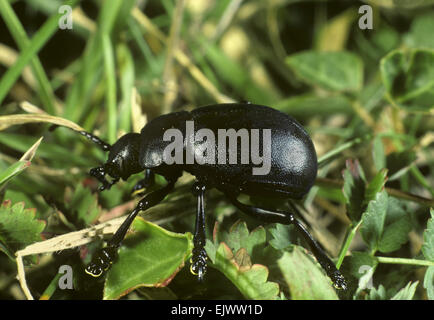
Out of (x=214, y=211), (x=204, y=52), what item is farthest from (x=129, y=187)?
(x=204, y=52)

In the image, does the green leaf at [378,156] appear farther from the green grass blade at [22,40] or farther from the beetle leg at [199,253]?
the green grass blade at [22,40]

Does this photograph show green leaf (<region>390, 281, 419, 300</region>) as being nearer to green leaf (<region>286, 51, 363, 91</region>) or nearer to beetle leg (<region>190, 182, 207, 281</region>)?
beetle leg (<region>190, 182, 207, 281</region>)

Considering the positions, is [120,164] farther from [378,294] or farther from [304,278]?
[378,294]

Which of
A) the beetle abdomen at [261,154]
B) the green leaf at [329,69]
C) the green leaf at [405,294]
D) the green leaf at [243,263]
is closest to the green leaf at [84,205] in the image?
Result: the beetle abdomen at [261,154]

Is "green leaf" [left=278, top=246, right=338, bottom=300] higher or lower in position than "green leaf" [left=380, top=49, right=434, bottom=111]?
lower

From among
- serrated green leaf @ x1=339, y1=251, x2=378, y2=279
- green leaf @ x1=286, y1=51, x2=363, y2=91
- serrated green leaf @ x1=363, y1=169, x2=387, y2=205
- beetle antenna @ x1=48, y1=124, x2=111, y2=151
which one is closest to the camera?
serrated green leaf @ x1=339, y1=251, x2=378, y2=279

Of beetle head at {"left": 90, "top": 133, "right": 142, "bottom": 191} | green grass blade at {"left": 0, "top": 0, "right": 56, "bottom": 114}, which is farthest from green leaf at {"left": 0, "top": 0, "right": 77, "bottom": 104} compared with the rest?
beetle head at {"left": 90, "top": 133, "right": 142, "bottom": 191}

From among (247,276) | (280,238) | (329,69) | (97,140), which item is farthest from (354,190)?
(97,140)
